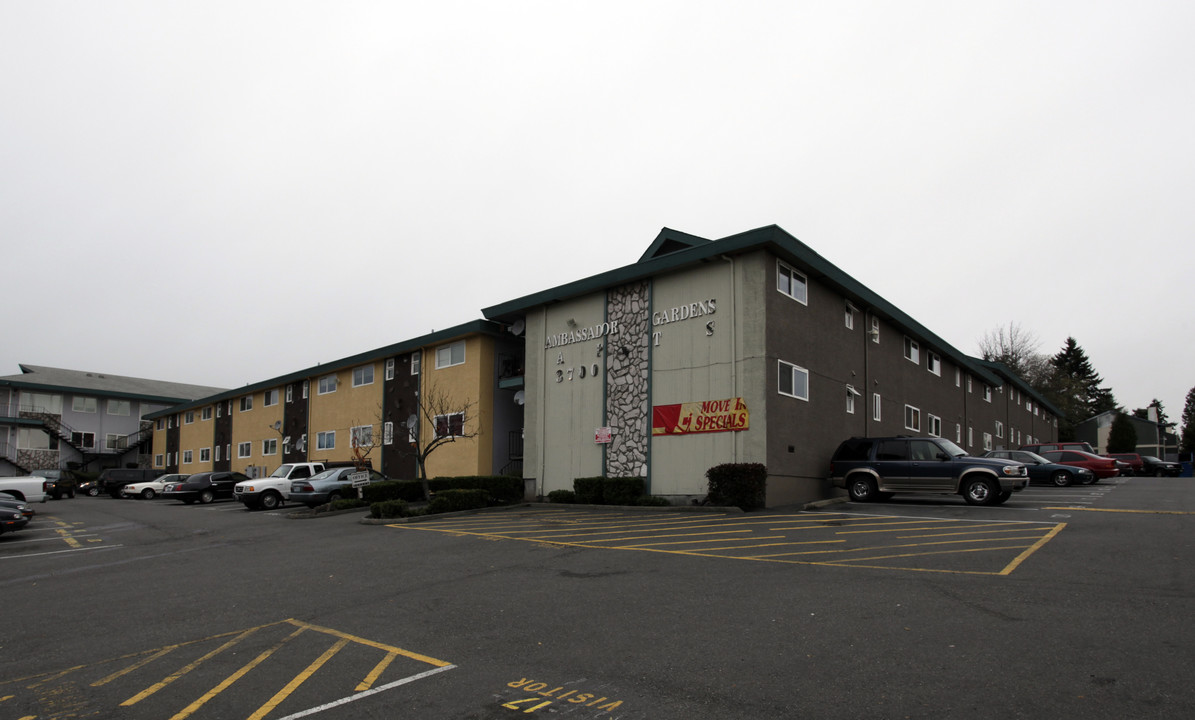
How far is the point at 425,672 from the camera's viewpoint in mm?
6293

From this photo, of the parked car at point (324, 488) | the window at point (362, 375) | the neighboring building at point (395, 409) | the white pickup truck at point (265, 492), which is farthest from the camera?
the window at point (362, 375)

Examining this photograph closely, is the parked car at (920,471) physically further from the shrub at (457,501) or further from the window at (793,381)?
the shrub at (457,501)

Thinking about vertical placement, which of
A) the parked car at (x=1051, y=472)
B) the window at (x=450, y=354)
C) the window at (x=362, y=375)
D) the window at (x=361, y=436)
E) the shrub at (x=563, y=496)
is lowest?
the shrub at (x=563, y=496)

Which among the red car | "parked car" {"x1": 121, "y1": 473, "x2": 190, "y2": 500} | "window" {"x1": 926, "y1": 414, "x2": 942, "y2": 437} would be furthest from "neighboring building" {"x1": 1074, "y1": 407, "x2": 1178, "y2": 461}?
"parked car" {"x1": 121, "y1": 473, "x2": 190, "y2": 500}

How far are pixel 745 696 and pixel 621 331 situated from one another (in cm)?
1801

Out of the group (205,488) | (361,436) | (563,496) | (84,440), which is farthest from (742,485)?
(84,440)

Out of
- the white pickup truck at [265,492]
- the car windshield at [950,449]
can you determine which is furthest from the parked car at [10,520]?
the car windshield at [950,449]

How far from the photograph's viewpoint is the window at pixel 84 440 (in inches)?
2299

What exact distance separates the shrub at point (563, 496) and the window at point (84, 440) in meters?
52.5

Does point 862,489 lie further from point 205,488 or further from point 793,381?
point 205,488

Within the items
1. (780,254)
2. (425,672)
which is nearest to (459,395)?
(780,254)

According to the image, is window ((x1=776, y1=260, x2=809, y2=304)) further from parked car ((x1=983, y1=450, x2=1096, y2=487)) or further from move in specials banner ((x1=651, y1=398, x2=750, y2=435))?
parked car ((x1=983, y1=450, x2=1096, y2=487))

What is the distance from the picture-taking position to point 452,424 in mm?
29328

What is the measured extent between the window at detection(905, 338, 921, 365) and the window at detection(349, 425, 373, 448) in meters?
23.4
